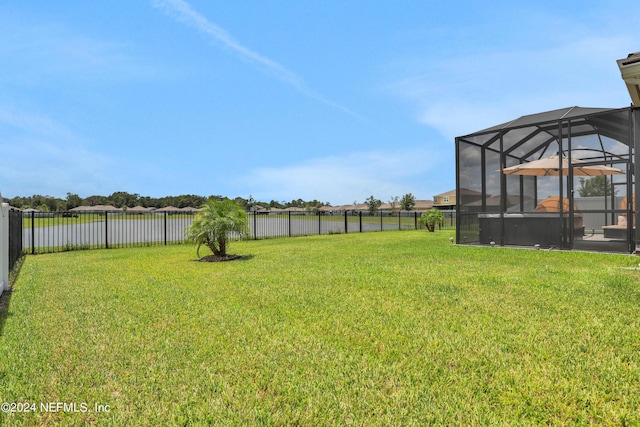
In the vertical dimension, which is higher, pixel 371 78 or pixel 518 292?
pixel 371 78

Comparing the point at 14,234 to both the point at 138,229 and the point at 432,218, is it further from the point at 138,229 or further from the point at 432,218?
the point at 432,218

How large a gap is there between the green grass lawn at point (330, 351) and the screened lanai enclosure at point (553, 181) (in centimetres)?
450

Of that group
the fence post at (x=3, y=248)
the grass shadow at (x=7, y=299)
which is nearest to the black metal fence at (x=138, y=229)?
the grass shadow at (x=7, y=299)

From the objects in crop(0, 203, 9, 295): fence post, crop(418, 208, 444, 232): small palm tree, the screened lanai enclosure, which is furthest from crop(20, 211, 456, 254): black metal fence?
the screened lanai enclosure

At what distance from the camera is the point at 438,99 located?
12.8 m

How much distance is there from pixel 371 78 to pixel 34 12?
31.8 ft

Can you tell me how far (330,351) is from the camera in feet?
8.93

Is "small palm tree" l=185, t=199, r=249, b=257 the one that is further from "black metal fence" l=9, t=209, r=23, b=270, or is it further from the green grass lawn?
"black metal fence" l=9, t=209, r=23, b=270

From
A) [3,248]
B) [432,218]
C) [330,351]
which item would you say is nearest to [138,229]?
[3,248]

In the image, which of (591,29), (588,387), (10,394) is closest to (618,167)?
(591,29)

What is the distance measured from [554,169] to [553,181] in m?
0.46

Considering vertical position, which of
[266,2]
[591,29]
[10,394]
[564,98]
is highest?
[266,2]

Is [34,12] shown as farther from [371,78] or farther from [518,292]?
[518,292]

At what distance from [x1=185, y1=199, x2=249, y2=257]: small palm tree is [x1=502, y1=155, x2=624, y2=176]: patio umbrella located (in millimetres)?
7638
